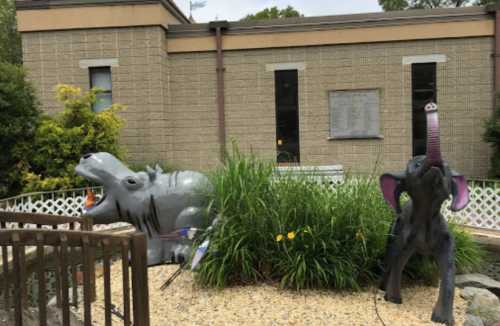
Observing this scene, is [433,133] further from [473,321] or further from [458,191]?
[473,321]

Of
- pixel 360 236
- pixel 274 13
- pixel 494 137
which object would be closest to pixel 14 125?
pixel 360 236

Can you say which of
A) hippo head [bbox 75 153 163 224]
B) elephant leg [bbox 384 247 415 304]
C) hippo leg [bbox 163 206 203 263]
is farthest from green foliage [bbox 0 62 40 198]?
elephant leg [bbox 384 247 415 304]

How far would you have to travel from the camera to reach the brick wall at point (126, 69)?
39.1 ft

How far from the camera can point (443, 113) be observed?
39.5 feet

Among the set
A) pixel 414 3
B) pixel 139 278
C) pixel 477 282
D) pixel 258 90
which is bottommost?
pixel 477 282

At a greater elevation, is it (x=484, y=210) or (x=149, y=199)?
(x=149, y=199)

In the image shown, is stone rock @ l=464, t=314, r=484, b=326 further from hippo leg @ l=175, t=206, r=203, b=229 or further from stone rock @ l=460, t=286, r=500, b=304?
hippo leg @ l=175, t=206, r=203, b=229

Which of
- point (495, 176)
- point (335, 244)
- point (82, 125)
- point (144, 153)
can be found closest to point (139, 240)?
point (335, 244)

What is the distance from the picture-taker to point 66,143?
9688 mm

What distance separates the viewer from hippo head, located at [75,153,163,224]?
5.14m

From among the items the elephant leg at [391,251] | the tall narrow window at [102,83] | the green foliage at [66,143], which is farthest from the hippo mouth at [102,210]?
the tall narrow window at [102,83]

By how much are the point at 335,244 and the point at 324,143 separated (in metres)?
8.40

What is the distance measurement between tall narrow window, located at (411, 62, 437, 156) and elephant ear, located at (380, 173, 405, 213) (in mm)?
8931

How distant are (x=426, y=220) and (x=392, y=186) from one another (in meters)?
0.41
